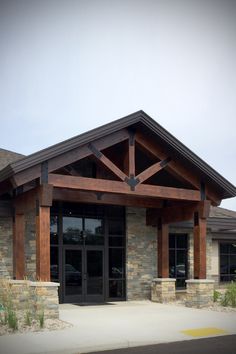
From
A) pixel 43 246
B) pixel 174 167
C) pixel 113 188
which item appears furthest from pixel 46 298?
pixel 174 167

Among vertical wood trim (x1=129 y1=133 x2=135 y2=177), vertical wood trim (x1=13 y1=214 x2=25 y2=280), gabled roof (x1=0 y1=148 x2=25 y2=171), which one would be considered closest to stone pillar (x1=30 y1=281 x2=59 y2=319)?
vertical wood trim (x1=13 y1=214 x2=25 y2=280)

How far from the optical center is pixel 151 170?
15297 mm

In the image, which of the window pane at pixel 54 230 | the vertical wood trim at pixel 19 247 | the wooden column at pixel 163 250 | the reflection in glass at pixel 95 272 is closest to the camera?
the vertical wood trim at pixel 19 247

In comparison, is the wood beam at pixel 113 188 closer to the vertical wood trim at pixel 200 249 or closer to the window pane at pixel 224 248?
the vertical wood trim at pixel 200 249

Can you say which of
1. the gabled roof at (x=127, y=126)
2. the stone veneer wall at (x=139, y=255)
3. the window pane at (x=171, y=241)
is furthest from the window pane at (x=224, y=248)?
the gabled roof at (x=127, y=126)

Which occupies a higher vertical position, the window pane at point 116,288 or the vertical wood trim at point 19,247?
the vertical wood trim at point 19,247

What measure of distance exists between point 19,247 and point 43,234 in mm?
2128

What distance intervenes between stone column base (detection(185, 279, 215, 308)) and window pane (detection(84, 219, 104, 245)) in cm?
365

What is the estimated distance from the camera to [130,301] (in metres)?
18.1

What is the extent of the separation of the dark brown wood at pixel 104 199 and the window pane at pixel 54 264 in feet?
6.61

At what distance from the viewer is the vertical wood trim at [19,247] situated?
1501 centimetres

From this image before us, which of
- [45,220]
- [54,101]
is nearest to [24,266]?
[45,220]

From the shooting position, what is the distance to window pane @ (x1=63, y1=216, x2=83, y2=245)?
17188 mm

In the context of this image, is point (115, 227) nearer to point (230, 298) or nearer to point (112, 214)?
point (112, 214)
